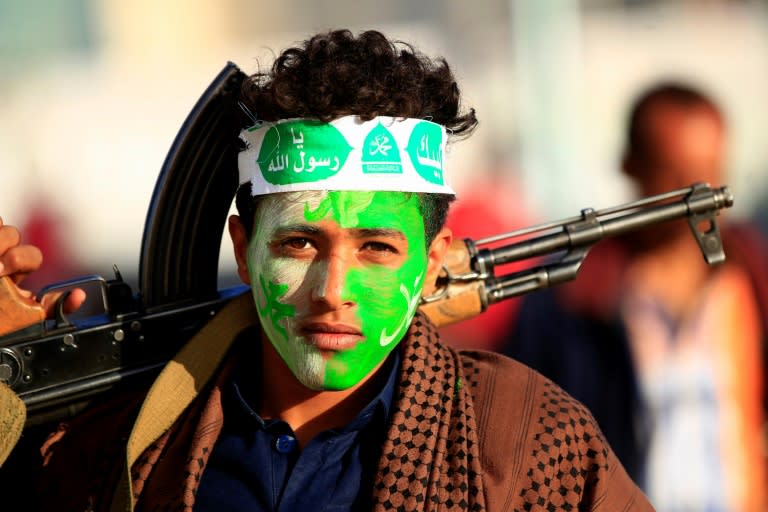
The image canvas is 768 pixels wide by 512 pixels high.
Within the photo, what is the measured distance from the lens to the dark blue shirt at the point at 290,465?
2029mm

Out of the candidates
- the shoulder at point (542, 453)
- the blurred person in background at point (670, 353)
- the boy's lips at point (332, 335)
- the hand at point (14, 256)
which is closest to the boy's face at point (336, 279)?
the boy's lips at point (332, 335)

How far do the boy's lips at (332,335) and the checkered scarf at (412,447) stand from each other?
0.16 meters

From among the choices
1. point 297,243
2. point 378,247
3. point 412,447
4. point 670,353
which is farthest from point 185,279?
point 670,353

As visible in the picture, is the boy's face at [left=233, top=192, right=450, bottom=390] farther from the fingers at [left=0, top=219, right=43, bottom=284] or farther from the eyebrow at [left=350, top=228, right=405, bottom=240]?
the fingers at [left=0, top=219, right=43, bottom=284]

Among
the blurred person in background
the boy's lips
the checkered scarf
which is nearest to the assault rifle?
the checkered scarf

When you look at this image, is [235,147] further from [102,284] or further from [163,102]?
[163,102]

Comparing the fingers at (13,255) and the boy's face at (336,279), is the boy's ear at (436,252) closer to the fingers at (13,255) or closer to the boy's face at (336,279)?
the boy's face at (336,279)

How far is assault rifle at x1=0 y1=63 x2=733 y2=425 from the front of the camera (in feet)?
7.85

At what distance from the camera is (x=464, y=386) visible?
2186 millimetres

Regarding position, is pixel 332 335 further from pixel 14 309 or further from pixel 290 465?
pixel 14 309

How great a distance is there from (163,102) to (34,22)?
83cm

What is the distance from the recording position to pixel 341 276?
2055mm

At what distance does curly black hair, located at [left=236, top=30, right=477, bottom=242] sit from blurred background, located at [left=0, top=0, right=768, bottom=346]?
3.28 m

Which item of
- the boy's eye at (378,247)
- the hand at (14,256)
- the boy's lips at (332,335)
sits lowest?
the boy's lips at (332,335)
